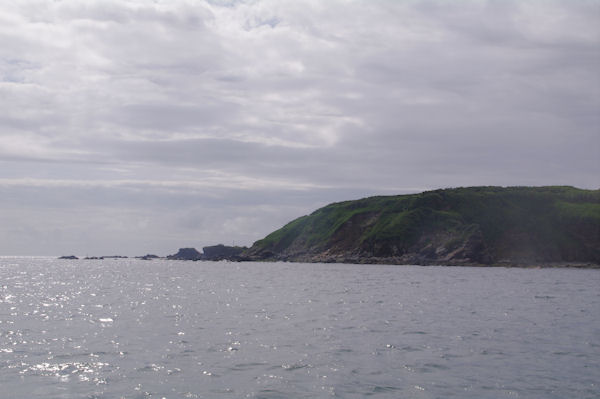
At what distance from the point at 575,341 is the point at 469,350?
28.5 ft

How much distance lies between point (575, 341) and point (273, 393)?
23396mm

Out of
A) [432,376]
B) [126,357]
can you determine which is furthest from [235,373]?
[432,376]

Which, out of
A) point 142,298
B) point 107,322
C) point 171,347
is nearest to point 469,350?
point 171,347

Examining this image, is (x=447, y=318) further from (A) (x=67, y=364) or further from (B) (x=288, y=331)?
(A) (x=67, y=364)

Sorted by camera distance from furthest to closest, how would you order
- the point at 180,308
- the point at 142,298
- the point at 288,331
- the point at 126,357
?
the point at 142,298 → the point at 180,308 → the point at 288,331 → the point at 126,357

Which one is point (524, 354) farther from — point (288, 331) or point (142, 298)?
point (142, 298)

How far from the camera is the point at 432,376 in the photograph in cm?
2759

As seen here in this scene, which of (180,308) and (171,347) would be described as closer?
(171,347)

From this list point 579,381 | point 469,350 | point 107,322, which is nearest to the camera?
point 579,381

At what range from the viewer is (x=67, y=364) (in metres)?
29.3

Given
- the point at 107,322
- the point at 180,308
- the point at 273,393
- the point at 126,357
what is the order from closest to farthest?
1. the point at 273,393
2. the point at 126,357
3. the point at 107,322
4. the point at 180,308

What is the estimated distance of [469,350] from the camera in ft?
113

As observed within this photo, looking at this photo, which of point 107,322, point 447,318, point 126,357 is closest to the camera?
point 126,357

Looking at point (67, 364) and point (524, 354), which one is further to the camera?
point (524, 354)
